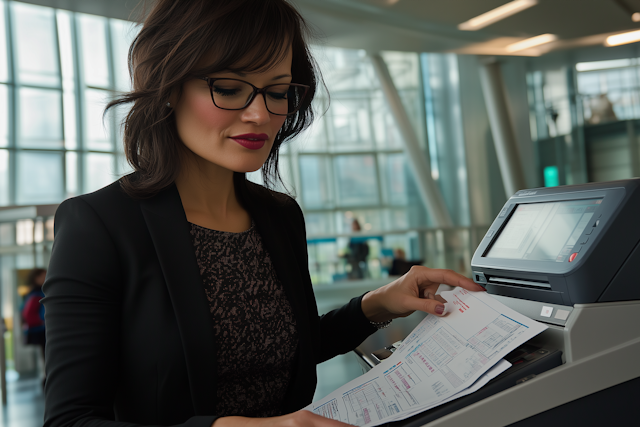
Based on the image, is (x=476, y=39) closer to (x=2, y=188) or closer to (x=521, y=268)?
(x=521, y=268)

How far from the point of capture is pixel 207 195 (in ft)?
3.96

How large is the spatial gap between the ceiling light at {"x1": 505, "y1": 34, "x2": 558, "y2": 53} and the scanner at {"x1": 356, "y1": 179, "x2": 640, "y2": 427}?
7627mm

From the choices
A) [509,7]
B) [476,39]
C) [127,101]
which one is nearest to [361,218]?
[476,39]

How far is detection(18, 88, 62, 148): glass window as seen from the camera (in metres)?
9.54

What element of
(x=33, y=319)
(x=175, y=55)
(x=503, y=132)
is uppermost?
(x=503, y=132)

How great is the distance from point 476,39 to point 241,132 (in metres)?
7.44

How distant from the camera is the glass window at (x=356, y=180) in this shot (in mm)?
14023

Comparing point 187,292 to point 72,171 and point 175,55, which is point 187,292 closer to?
point 175,55

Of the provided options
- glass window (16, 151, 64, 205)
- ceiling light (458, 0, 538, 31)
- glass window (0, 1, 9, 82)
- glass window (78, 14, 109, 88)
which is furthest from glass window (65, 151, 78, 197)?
ceiling light (458, 0, 538, 31)

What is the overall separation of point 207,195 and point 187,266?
244mm

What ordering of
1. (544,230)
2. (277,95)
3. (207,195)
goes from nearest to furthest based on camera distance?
(544,230) < (277,95) < (207,195)

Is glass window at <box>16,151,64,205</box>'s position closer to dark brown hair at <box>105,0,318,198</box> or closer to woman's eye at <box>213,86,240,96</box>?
dark brown hair at <box>105,0,318,198</box>

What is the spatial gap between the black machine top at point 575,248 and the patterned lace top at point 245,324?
1.62 feet

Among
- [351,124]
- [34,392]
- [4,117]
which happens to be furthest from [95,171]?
[351,124]
